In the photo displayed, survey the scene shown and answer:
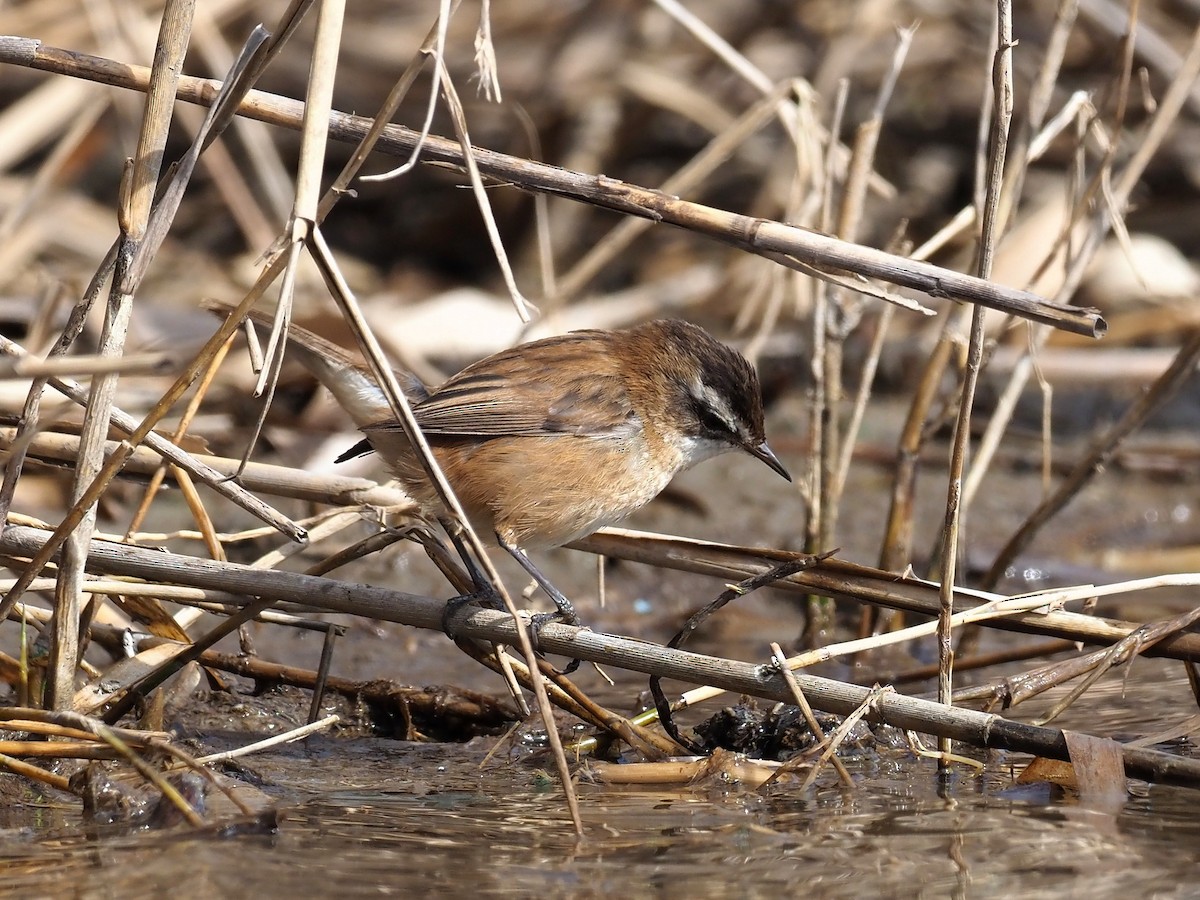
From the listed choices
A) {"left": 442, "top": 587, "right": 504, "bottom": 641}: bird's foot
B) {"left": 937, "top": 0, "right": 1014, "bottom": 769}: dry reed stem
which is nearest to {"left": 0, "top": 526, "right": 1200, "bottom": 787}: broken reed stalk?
{"left": 442, "top": 587, "right": 504, "bottom": 641}: bird's foot

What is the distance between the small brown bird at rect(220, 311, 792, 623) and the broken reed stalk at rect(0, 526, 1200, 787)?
0.69 metres

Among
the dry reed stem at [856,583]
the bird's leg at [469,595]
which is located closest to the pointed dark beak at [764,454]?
the dry reed stem at [856,583]

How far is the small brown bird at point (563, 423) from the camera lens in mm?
5086

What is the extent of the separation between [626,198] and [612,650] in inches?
48.1

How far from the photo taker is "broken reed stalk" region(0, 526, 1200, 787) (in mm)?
3893

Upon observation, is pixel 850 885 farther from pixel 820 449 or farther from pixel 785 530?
pixel 785 530

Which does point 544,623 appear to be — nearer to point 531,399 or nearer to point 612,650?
point 612,650

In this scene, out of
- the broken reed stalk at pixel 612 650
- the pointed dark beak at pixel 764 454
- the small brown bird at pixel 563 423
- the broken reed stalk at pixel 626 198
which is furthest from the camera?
the pointed dark beak at pixel 764 454

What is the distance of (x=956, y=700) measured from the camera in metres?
4.45

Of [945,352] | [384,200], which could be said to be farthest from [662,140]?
[945,352]

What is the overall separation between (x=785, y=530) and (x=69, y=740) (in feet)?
13.9

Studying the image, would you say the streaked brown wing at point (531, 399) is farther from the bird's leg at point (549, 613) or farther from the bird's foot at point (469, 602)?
the bird's foot at point (469, 602)

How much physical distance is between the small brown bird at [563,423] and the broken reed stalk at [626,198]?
1.18 m

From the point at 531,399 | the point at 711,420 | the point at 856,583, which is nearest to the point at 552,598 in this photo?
the point at 531,399
